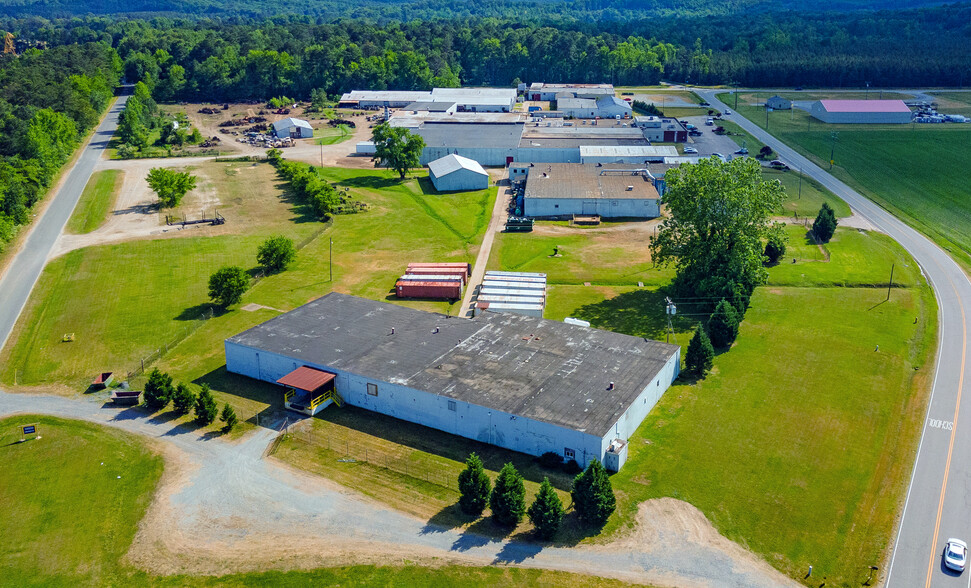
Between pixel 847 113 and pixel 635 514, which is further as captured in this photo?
pixel 847 113

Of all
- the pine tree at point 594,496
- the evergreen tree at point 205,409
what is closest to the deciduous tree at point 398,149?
the evergreen tree at point 205,409

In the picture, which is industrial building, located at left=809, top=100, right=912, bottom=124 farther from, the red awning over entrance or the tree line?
the tree line

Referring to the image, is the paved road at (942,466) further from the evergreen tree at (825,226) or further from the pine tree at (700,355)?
the pine tree at (700,355)

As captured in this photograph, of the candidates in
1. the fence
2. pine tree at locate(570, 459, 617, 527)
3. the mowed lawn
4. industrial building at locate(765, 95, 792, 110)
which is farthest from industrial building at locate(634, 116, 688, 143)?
the mowed lawn

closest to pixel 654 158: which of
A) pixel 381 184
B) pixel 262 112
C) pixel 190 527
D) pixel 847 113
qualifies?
pixel 381 184

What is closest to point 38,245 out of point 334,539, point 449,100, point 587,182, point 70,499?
point 70,499

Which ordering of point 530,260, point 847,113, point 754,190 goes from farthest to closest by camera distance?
point 847,113
point 530,260
point 754,190

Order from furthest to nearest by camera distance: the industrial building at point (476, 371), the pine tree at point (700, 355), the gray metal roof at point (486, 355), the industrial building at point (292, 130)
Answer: the industrial building at point (292, 130) → the pine tree at point (700, 355) → the gray metal roof at point (486, 355) → the industrial building at point (476, 371)

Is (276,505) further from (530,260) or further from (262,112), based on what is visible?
(262,112)
